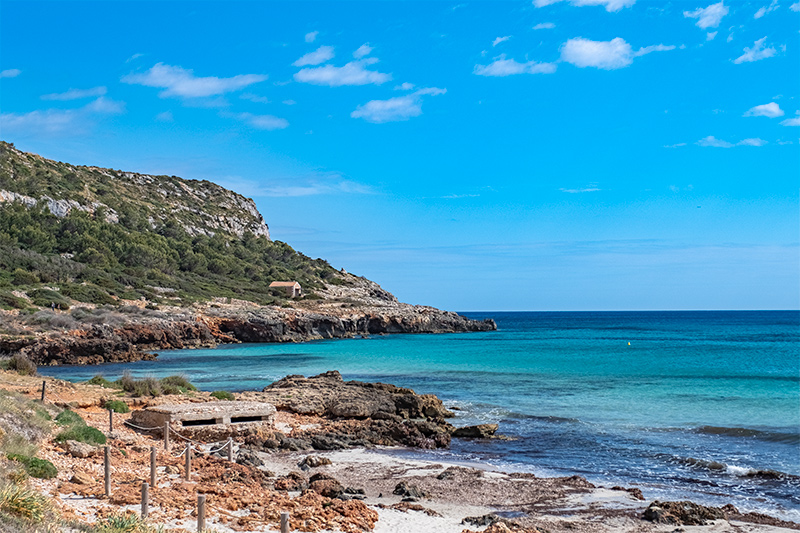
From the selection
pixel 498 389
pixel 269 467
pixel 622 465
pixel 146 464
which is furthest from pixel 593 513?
pixel 498 389

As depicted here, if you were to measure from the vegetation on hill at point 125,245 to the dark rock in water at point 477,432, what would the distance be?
40769mm

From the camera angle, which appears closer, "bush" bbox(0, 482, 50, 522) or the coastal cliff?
"bush" bbox(0, 482, 50, 522)

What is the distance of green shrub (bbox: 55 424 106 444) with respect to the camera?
13.8m

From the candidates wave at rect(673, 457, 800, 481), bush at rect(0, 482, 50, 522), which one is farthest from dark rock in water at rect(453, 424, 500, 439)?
bush at rect(0, 482, 50, 522)

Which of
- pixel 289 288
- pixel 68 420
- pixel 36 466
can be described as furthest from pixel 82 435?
pixel 289 288

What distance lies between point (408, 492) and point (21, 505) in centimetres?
685

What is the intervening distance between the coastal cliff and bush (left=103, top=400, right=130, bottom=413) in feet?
60.8

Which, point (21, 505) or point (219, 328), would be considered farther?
point (219, 328)

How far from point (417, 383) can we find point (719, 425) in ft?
48.9

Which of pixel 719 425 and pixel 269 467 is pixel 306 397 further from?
pixel 719 425

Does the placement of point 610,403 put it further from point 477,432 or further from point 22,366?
point 22,366

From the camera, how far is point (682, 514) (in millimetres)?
11109

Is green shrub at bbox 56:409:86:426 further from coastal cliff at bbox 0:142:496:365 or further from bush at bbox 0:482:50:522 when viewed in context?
coastal cliff at bbox 0:142:496:365

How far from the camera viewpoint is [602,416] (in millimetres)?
22000
